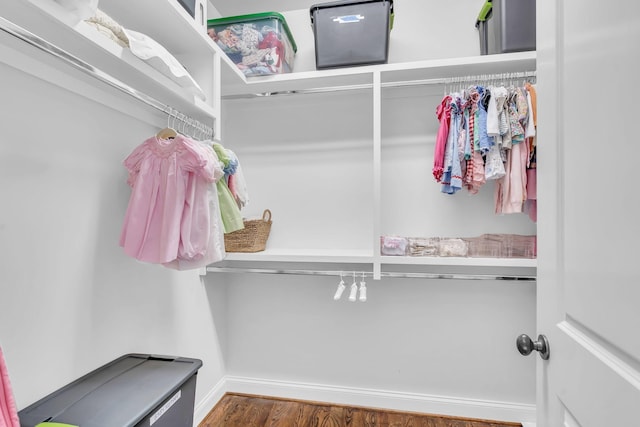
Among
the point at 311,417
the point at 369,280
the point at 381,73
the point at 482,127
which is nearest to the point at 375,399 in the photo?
the point at 311,417

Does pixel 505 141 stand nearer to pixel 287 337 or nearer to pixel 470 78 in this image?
pixel 470 78

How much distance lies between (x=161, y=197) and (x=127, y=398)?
0.64 meters

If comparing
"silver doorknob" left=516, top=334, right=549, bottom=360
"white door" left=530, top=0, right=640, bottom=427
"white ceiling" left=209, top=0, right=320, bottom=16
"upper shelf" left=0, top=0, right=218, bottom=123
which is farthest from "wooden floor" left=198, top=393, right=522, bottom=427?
"white ceiling" left=209, top=0, right=320, bottom=16

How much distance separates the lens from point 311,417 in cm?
189

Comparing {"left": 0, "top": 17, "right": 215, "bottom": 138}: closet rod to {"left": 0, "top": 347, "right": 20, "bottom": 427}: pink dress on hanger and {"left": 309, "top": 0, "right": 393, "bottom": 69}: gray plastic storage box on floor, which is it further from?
{"left": 309, "top": 0, "right": 393, "bottom": 69}: gray plastic storage box on floor

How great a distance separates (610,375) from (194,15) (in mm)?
1737

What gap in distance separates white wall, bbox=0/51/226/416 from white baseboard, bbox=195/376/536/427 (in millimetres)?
825

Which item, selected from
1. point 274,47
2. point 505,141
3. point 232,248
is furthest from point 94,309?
point 505,141

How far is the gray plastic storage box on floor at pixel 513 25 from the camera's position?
1552 mm

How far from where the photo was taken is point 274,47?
5.93 feet

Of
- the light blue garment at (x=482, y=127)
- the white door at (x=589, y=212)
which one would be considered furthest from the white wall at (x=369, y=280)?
the white door at (x=589, y=212)

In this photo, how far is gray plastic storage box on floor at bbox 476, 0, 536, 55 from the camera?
155 centimetres

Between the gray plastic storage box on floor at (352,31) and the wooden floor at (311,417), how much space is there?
1997 millimetres

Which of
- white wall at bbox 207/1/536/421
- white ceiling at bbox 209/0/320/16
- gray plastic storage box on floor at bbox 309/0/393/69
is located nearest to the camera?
gray plastic storage box on floor at bbox 309/0/393/69
